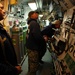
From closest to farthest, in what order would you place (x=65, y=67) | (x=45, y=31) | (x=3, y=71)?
(x=3, y=71)
(x=65, y=67)
(x=45, y=31)

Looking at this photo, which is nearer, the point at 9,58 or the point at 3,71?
the point at 3,71

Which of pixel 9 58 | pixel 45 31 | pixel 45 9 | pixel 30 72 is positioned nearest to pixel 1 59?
pixel 9 58

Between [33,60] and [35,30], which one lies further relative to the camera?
[33,60]

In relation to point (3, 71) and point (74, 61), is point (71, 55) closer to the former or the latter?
point (74, 61)

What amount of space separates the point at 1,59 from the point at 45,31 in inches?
107

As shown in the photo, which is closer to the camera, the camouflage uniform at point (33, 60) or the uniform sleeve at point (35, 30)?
the uniform sleeve at point (35, 30)

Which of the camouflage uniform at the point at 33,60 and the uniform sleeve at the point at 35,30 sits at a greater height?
the uniform sleeve at the point at 35,30

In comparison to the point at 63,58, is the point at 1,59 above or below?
above

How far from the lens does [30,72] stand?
397 centimetres

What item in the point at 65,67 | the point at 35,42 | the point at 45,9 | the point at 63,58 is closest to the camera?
the point at 65,67

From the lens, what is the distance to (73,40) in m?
1.82

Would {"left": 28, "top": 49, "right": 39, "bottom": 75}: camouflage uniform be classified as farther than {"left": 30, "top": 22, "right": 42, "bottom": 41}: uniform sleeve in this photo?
Yes

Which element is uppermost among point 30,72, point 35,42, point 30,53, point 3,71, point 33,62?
point 3,71

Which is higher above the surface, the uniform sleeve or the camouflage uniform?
the uniform sleeve
